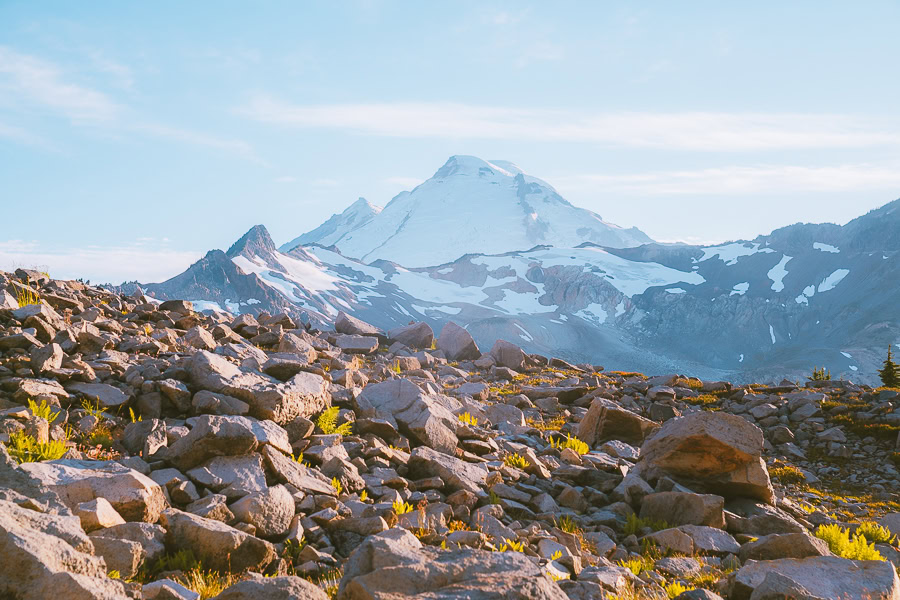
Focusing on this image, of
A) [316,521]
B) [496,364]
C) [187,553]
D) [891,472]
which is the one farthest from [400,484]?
[496,364]

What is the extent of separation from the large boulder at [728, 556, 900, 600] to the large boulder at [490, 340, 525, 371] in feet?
73.0

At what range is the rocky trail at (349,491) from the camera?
561cm

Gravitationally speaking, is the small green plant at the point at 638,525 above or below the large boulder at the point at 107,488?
below

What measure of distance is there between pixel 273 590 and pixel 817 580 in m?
5.83

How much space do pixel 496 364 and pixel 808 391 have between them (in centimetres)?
1304

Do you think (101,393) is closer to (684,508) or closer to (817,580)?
(684,508)

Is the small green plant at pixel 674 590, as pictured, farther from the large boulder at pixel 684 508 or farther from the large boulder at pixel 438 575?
the large boulder at pixel 684 508

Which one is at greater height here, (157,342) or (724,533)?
(157,342)


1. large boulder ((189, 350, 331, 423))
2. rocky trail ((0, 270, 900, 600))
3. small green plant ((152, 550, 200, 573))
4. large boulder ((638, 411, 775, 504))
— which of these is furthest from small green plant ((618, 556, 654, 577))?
large boulder ((189, 350, 331, 423))

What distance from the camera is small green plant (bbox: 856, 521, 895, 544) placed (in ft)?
38.7

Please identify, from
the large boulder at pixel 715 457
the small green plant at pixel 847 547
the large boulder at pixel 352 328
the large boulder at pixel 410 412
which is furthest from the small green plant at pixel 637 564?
the large boulder at pixel 352 328

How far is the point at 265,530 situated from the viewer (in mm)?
7652

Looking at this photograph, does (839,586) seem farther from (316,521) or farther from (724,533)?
(316,521)

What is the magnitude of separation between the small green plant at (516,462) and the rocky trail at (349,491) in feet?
0.09
